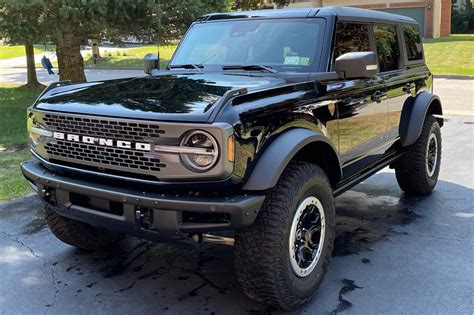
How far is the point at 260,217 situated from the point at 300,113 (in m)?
0.81

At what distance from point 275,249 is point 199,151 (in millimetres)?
741

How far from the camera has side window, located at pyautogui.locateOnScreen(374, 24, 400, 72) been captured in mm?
5004

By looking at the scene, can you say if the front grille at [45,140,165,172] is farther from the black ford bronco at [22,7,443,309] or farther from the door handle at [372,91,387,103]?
the door handle at [372,91,387,103]

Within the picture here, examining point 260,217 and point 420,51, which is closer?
point 260,217

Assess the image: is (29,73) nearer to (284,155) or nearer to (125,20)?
(125,20)

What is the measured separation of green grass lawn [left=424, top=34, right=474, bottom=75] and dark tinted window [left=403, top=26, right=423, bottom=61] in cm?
1530

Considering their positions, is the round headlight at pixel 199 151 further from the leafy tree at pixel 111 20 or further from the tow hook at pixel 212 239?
the leafy tree at pixel 111 20

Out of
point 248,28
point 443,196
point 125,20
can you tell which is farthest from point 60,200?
point 125,20

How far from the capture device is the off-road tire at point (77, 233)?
4090 millimetres

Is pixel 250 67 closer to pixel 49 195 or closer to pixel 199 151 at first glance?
pixel 199 151

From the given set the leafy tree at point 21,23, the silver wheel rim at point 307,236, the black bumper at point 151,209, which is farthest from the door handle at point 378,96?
the leafy tree at point 21,23

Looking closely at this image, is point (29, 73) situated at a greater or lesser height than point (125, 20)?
lesser

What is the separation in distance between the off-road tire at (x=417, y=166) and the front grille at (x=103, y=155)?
3411 millimetres

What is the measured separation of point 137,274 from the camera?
3943 mm
